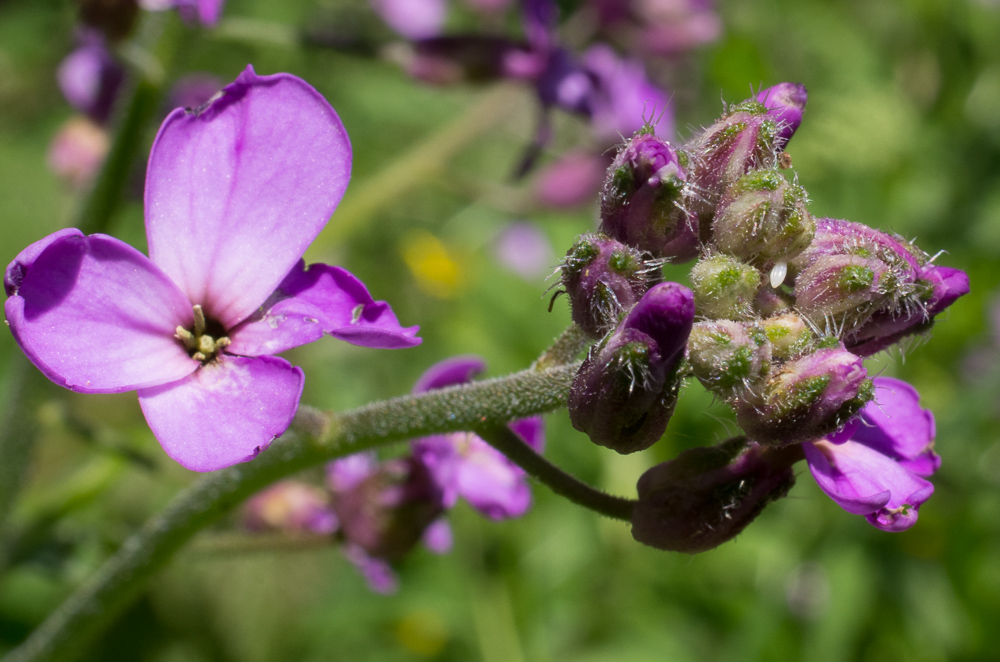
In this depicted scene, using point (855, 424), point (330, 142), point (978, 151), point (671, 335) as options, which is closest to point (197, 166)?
point (330, 142)

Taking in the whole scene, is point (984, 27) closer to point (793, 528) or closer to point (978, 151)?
point (978, 151)

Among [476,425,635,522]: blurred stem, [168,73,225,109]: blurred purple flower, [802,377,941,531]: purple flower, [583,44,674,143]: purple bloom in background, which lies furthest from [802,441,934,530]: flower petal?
[168,73,225,109]: blurred purple flower

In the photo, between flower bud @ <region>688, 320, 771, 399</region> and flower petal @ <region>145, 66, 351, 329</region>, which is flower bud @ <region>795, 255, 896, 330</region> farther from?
flower petal @ <region>145, 66, 351, 329</region>

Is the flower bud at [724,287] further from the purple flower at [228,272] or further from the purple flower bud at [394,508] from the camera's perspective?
the purple flower bud at [394,508]

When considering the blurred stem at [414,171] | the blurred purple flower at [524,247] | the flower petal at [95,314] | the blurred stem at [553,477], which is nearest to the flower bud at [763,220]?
the blurred stem at [553,477]

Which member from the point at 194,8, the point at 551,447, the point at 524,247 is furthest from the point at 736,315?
the point at 524,247

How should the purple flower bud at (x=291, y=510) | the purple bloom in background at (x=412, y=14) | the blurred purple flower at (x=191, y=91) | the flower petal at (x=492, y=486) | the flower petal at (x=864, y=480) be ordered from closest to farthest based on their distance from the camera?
the flower petal at (x=864, y=480), the flower petal at (x=492, y=486), the purple flower bud at (x=291, y=510), the blurred purple flower at (x=191, y=91), the purple bloom in background at (x=412, y=14)
